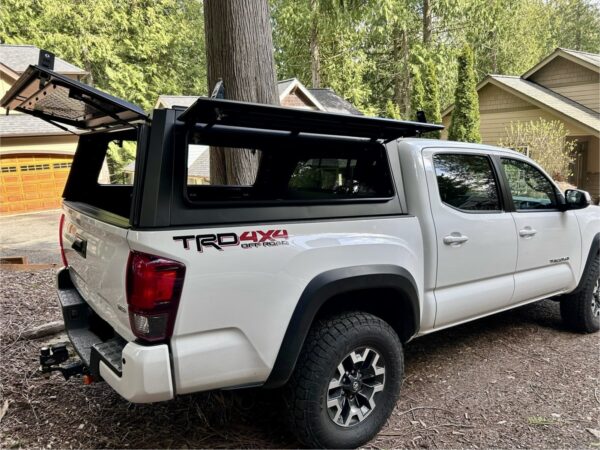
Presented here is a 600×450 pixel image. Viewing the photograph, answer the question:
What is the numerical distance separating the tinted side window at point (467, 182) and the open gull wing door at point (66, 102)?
216 centimetres

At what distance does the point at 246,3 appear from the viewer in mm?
4320

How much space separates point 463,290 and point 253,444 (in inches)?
71.6

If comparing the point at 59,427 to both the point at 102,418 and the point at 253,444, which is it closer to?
the point at 102,418

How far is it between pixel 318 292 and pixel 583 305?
3.36 meters

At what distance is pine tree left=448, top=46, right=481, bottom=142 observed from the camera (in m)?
17.7

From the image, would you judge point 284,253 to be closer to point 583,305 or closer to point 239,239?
point 239,239

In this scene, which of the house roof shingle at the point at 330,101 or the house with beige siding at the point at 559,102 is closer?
the house with beige siding at the point at 559,102

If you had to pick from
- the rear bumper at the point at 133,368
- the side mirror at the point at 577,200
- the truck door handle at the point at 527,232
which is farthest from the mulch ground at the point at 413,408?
the side mirror at the point at 577,200

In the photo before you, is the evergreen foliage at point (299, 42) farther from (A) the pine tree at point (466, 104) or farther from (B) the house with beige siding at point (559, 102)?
(B) the house with beige siding at point (559, 102)

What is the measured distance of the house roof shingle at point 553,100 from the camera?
1625 centimetres

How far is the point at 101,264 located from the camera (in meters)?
2.48

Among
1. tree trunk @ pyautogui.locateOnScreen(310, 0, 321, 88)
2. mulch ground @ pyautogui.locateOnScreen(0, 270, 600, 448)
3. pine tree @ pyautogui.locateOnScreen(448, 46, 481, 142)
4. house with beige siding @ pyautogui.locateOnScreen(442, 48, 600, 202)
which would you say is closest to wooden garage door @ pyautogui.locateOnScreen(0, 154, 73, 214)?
tree trunk @ pyautogui.locateOnScreen(310, 0, 321, 88)

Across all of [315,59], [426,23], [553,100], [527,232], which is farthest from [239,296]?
[426,23]

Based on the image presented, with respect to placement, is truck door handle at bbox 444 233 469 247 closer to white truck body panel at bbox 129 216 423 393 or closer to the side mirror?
white truck body panel at bbox 129 216 423 393
